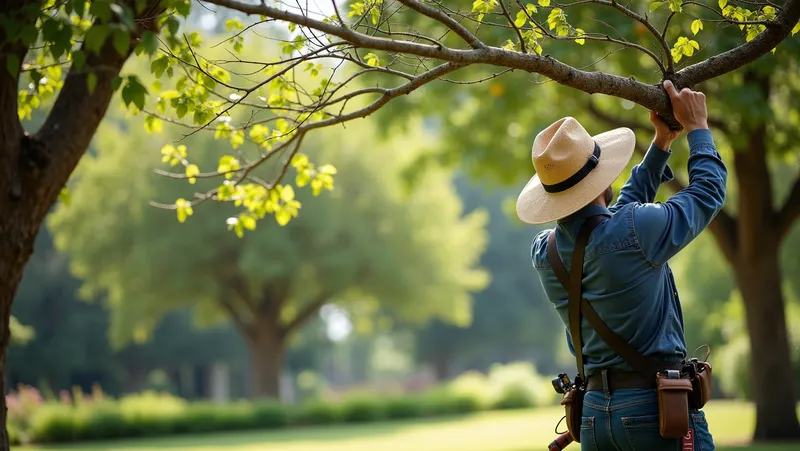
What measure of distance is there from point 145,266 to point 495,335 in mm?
28548

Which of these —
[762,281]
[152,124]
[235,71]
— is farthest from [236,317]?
[235,71]

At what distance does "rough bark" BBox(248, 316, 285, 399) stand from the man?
85.0ft

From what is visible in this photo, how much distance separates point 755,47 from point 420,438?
529 inches

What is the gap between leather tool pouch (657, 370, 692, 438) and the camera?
324cm

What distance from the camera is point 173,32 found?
3193 millimetres

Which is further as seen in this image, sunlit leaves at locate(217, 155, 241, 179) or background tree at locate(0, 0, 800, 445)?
sunlit leaves at locate(217, 155, 241, 179)

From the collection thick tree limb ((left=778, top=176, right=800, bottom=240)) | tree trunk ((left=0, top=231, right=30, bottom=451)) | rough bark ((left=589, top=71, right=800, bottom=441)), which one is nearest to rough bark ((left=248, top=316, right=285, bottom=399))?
rough bark ((left=589, top=71, right=800, bottom=441))

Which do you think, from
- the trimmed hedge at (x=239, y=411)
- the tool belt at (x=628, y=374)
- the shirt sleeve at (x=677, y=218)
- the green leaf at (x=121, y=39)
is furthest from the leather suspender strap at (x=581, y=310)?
the trimmed hedge at (x=239, y=411)

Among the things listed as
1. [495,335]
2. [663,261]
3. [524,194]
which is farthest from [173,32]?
[495,335]

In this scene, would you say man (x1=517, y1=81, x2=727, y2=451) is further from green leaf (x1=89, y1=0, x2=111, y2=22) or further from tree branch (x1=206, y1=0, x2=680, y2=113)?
green leaf (x1=89, y1=0, x2=111, y2=22)

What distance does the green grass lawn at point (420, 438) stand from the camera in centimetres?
1392

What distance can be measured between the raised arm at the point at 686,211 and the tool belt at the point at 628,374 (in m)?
0.23

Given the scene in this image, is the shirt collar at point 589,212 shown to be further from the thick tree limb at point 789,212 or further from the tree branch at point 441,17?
the thick tree limb at point 789,212

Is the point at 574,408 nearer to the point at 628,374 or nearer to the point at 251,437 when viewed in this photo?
the point at 628,374
